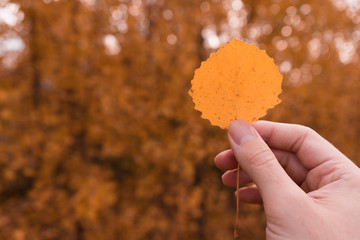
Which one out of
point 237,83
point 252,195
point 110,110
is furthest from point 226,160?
point 110,110

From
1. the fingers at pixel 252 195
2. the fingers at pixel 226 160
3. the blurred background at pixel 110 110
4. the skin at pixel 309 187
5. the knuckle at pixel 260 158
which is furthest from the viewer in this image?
the blurred background at pixel 110 110

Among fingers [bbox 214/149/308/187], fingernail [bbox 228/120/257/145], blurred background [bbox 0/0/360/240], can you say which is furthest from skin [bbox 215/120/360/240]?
blurred background [bbox 0/0/360/240]

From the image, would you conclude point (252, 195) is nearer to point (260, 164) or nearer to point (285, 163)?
point (285, 163)

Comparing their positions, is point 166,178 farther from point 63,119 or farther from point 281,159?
point 281,159

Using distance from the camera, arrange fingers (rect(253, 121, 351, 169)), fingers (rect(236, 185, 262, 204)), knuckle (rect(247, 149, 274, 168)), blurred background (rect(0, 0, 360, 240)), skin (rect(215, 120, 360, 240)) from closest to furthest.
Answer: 1. skin (rect(215, 120, 360, 240))
2. knuckle (rect(247, 149, 274, 168))
3. fingers (rect(253, 121, 351, 169))
4. fingers (rect(236, 185, 262, 204))
5. blurred background (rect(0, 0, 360, 240))

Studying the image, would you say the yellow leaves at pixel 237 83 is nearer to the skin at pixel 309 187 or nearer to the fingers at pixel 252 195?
the skin at pixel 309 187

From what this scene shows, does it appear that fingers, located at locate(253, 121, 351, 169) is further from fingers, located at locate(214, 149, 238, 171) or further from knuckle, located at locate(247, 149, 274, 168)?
knuckle, located at locate(247, 149, 274, 168)

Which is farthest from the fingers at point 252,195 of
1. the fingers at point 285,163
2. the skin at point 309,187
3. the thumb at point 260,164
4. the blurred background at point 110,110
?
the blurred background at point 110,110
